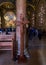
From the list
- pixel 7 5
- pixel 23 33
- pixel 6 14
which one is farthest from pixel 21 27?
pixel 6 14

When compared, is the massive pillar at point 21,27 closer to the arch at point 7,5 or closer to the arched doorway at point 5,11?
the arch at point 7,5

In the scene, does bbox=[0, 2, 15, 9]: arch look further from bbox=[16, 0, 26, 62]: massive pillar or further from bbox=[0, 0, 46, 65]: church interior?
bbox=[16, 0, 26, 62]: massive pillar

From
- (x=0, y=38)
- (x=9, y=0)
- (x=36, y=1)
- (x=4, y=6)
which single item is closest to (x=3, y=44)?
(x=0, y=38)

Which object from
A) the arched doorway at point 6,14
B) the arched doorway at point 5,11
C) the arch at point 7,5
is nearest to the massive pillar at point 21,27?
the arch at point 7,5

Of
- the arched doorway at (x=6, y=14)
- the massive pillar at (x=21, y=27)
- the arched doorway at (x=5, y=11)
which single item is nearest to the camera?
the massive pillar at (x=21, y=27)

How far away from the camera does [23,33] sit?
6.90 m

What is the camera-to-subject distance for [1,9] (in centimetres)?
2514

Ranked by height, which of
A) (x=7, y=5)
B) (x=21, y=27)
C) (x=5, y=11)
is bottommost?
(x=21, y=27)

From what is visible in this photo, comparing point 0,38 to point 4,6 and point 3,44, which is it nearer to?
point 3,44

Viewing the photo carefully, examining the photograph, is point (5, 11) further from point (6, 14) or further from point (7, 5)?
point (7, 5)

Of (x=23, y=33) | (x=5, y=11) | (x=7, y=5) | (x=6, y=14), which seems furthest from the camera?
(x=6, y=14)

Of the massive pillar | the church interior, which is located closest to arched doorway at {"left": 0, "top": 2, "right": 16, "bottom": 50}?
the church interior

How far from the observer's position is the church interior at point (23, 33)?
22.4 ft

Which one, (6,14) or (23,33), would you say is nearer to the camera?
(23,33)
